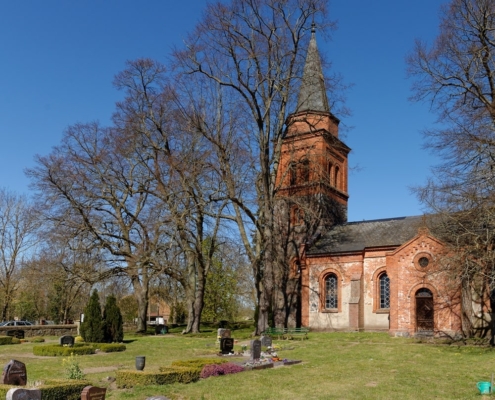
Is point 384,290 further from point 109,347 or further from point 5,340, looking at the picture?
point 5,340

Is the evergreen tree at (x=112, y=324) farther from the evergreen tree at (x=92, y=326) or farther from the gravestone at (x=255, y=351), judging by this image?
the gravestone at (x=255, y=351)

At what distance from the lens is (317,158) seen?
3597 cm

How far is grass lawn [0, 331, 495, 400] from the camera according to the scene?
13.6 m

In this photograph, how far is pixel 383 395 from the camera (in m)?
13.3

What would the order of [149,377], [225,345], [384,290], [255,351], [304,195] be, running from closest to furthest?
[149,377] → [255,351] → [225,345] → [384,290] → [304,195]

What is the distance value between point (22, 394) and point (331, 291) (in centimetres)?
3001

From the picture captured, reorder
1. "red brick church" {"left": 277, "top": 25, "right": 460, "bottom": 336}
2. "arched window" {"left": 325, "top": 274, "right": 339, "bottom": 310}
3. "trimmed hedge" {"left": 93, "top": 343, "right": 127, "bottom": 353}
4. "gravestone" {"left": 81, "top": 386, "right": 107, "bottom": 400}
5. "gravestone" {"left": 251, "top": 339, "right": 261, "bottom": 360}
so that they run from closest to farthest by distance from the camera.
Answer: "gravestone" {"left": 81, "top": 386, "right": 107, "bottom": 400}
"gravestone" {"left": 251, "top": 339, "right": 261, "bottom": 360}
"trimmed hedge" {"left": 93, "top": 343, "right": 127, "bottom": 353}
"red brick church" {"left": 277, "top": 25, "right": 460, "bottom": 336}
"arched window" {"left": 325, "top": 274, "right": 339, "bottom": 310}

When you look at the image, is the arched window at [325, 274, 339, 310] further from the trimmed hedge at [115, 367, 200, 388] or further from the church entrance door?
the trimmed hedge at [115, 367, 200, 388]

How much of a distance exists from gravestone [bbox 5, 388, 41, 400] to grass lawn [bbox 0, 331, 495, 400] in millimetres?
4166

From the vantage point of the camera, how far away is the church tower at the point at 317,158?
37.9 metres

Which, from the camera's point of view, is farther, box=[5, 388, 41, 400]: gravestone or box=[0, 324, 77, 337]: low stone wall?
box=[0, 324, 77, 337]: low stone wall

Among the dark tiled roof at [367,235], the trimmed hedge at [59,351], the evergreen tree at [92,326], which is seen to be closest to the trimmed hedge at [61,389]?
the trimmed hedge at [59,351]

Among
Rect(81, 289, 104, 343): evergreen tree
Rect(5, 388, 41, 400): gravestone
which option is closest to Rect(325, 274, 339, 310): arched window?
Rect(81, 289, 104, 343): evergreen tree

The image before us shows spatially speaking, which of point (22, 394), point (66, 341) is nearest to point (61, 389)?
point (22, 394)
